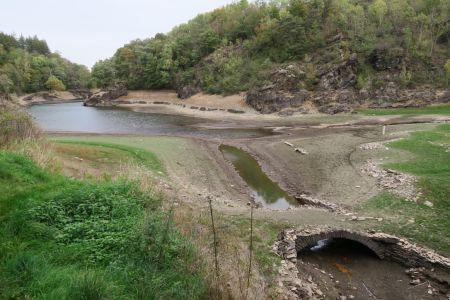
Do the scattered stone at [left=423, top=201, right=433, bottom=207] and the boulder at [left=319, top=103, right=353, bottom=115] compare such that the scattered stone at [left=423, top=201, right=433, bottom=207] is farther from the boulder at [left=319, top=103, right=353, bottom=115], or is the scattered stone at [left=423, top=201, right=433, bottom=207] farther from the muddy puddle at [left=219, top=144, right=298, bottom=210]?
the boulder at [left=319, top=103, right=353, bottom=115]

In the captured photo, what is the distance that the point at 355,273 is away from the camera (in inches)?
507

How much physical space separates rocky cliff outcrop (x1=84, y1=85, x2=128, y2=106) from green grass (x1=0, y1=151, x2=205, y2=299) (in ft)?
301

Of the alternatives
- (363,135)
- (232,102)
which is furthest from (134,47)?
(363,135)

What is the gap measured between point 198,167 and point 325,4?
238ft

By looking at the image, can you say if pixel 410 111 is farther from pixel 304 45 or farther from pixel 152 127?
pixel 152 127

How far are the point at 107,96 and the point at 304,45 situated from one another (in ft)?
188

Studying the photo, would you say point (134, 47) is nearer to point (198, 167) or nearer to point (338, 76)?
point (338, 76)

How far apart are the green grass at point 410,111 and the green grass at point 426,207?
31393 millimetres

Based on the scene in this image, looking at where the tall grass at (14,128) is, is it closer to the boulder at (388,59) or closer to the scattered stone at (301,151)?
the scattered stone at (301,151)

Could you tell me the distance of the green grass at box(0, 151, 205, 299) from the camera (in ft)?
21.6

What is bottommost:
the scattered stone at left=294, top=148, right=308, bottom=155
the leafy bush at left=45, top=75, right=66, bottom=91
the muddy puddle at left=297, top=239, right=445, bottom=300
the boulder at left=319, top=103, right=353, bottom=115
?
the muddy puddle at left=297, top=239, right=445, bottom=300

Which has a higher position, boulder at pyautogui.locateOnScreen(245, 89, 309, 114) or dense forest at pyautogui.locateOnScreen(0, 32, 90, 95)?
dense forest at pyautogui.locateOnScreen(0, 32, 90, 95)

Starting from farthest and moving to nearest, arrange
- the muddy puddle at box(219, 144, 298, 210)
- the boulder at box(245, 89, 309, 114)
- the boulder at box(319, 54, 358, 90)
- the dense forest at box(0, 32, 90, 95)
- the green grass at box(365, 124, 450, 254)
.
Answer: the dense forest at box(0, 32, 90, 95)
the boulder at box(319, 54, 358, 90)
the boulder at box(245, 89, 309, 114)
the muddy puddle at box(219, 144, 298, 210)
the green grass at box(365, 124, 450, 254)

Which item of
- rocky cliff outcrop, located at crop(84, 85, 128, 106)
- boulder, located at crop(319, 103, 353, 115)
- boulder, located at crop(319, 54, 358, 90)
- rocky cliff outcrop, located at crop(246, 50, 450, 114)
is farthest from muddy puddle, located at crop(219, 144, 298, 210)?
rocky cliff outcrop, located at crop(84, 85, 128, 106)
